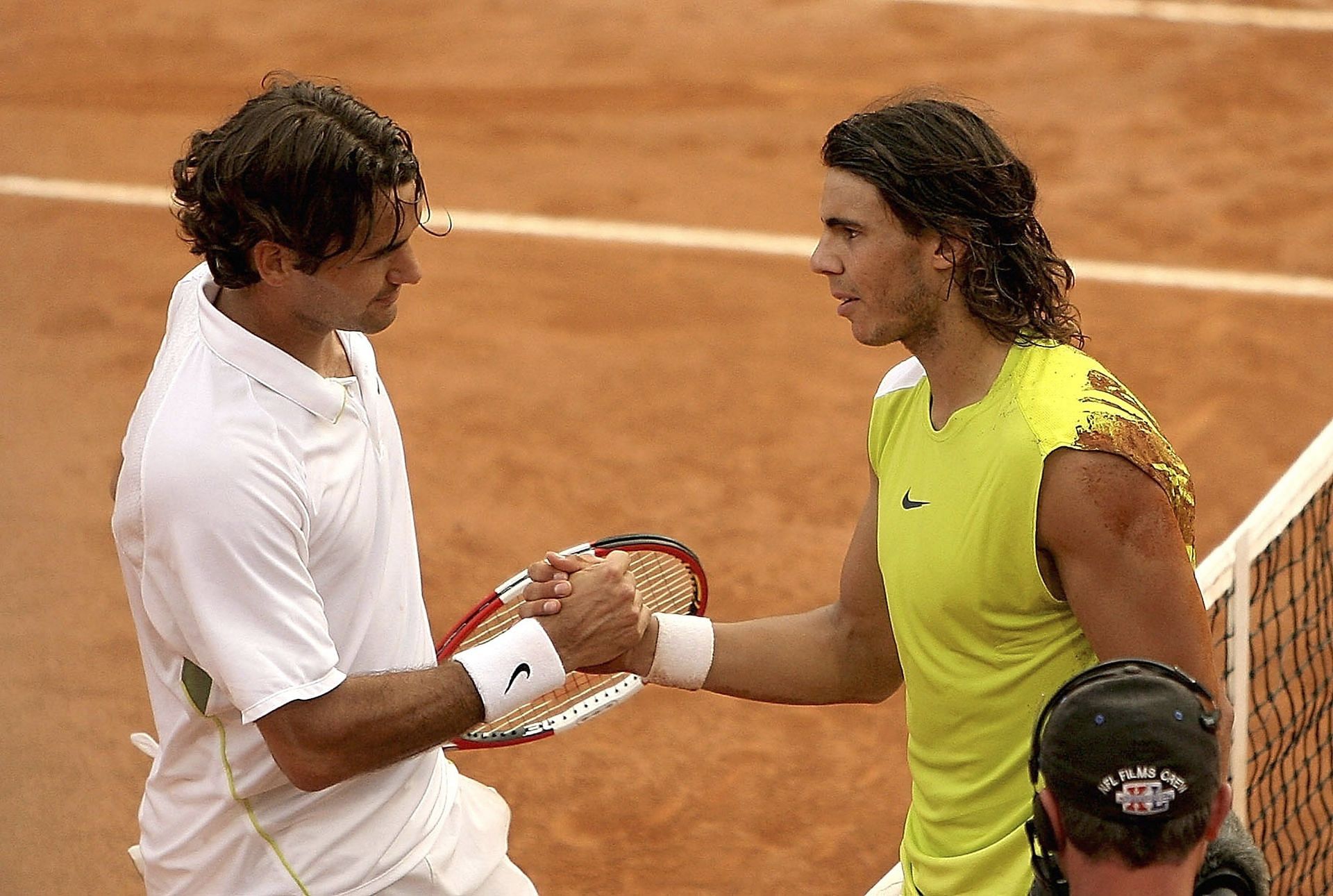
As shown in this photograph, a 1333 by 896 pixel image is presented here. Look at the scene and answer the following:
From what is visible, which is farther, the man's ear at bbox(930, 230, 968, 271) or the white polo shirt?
the man's ear at bbox(930, 230, 968, 271)

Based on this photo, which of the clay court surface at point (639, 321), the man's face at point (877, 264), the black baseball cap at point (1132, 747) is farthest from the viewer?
the clay court surface at point (639, 321)

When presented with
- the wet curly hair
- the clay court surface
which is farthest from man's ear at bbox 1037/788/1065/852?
the clay court surface

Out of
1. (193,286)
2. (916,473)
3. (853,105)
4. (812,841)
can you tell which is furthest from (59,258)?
(916,473)

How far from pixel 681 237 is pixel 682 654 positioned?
6106 millimetres

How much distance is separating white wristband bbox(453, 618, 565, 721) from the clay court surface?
2.13 metres

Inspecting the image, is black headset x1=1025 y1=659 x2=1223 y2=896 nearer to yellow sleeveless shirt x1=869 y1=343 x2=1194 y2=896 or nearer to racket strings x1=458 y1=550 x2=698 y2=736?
yellow sleeveless shirt x1=869 y1=343 x2=1194 y2=896

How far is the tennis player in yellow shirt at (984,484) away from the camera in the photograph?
290 centimetres

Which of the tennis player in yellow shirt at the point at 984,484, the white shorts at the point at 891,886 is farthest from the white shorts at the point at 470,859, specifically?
the tennis player in yellow shirt at the point at 984,484

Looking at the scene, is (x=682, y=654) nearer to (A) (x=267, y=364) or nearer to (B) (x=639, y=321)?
(A) (x=267, y=364)

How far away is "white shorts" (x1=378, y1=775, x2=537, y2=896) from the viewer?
11.7ft

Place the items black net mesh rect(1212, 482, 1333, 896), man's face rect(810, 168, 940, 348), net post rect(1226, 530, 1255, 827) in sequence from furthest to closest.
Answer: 1. black net mesh rect(1212, 482, 1333, 896)
2. net post rect(1226, 530, 1255, 827)
3. man's face rect(810, 168, 940, 348)

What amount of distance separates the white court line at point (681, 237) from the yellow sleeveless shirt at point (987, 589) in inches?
245

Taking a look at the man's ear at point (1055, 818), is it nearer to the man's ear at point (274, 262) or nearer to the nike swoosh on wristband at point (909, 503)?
the nike swoosh on wristband at point (909, 503)

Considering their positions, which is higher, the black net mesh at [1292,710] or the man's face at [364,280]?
the man's face at [364,280]
